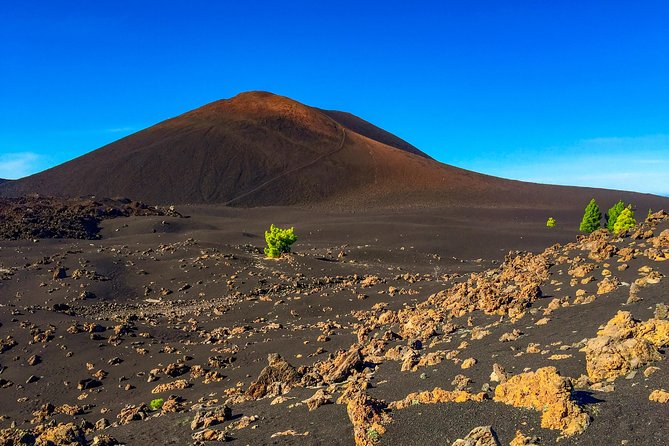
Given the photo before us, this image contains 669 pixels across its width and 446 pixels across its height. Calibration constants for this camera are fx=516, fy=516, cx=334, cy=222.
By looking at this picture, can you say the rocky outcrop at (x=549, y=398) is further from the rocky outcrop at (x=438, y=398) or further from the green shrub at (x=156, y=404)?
the green shrub at (x=156, y=404)

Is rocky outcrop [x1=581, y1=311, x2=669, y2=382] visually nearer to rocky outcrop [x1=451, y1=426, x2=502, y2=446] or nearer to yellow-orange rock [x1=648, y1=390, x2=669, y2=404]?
yellow-orange rock [x1=648, y1=390, x2=669, y2=404]

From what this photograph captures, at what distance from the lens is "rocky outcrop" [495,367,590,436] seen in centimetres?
675

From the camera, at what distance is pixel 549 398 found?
7.13 metres

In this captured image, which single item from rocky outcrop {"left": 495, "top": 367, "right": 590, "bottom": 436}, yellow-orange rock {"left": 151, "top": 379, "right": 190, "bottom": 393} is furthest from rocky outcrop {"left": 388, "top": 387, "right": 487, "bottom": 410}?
yellow-orange rock {"left": 151, "top": 379, "right": 190, "bottom": 393}

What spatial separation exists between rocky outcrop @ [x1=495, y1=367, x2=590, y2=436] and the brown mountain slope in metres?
81.6

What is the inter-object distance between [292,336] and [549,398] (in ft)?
47.4

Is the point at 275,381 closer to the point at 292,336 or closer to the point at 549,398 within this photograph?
the point at 549,398

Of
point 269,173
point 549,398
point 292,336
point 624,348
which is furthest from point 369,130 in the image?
point 549,398

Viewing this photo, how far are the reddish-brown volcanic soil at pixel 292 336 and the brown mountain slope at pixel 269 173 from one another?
52.5 metres

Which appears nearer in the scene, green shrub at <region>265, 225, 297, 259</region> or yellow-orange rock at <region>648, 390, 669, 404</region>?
yellow-orange rock at <region>648, 390, 669, 404</region>

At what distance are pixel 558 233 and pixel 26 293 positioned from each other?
52.1 meters

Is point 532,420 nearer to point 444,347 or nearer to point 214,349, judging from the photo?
point 444,347

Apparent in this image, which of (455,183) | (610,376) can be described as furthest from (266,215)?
(610,376)

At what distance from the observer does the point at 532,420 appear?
704cm
